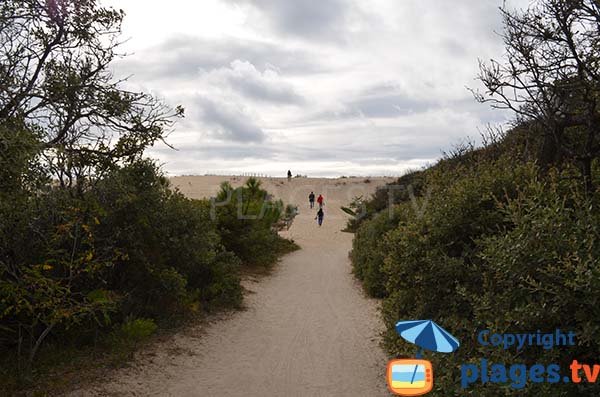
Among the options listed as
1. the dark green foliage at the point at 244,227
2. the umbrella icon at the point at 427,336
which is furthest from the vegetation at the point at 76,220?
the dark green foliage at the point at 244,227

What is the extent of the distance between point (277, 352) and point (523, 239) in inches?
189

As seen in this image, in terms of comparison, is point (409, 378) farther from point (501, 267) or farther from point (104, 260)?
point (104, 260)

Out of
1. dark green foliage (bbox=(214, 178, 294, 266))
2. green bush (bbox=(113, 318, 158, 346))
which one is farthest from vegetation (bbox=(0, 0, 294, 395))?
dark green foliage (bbox=(214, 178, 294, 266))

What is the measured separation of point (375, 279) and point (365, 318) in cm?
249

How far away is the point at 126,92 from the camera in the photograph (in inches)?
248

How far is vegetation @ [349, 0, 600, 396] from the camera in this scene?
4.14 m

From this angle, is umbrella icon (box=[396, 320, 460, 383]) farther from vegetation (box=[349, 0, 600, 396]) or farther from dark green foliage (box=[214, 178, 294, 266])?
dark green foliage (box=[214, 178, 294, 266])

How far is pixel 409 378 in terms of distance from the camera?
4.06 metres

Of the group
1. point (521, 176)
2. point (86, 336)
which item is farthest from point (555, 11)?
point (86, 336)

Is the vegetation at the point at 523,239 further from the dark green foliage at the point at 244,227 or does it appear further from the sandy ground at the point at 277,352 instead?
the dark green foliage at the point at 244,227

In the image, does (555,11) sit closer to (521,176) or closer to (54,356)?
(521,176)

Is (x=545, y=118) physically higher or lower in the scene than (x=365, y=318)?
higher

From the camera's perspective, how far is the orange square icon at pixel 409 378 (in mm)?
3959

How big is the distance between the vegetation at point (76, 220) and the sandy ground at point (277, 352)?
763 millimetres
